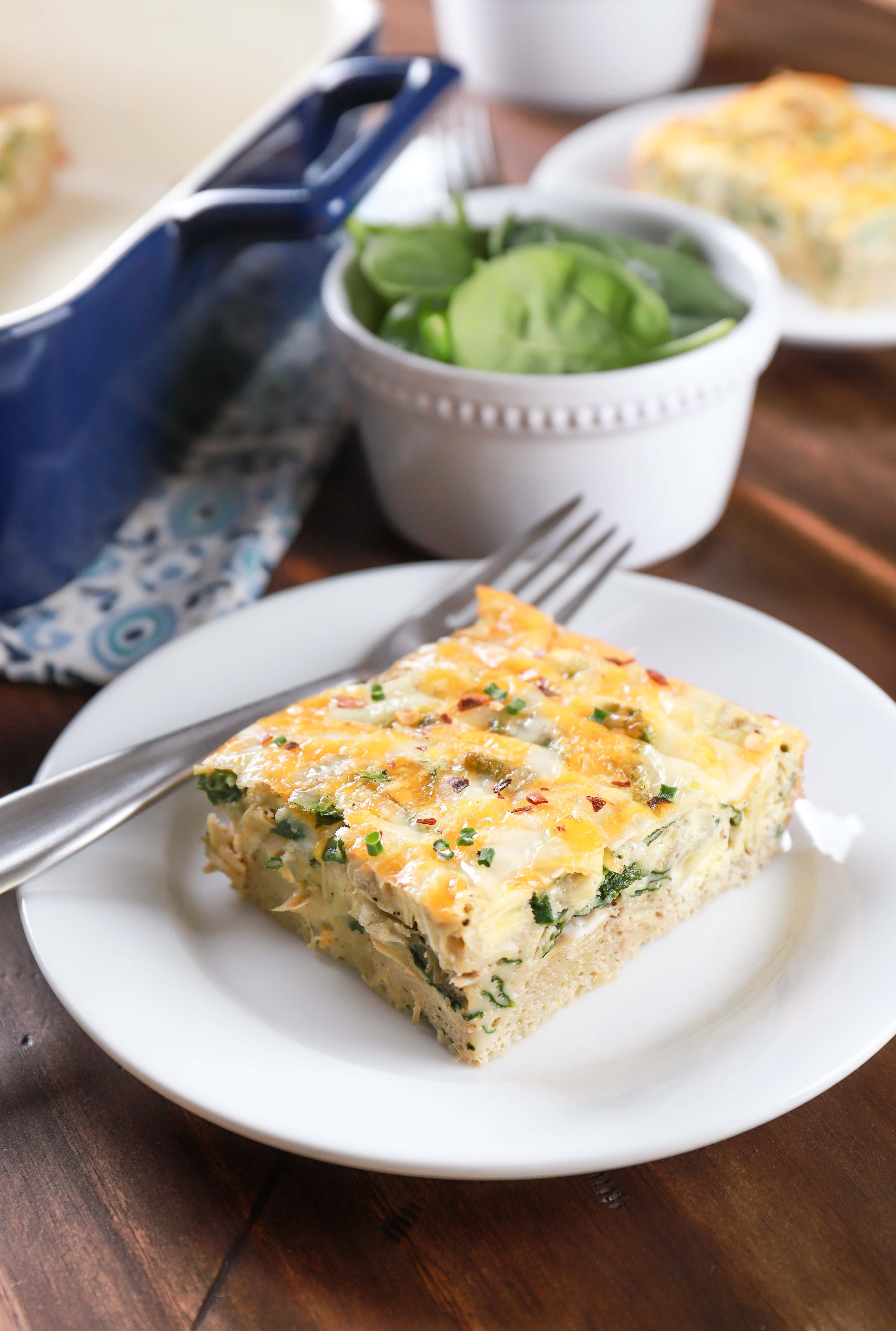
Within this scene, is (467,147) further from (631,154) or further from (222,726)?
(222,726)

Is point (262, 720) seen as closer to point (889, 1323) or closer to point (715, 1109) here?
point (715, 1109)

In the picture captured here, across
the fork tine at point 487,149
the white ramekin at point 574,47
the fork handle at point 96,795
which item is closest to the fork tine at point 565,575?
the fork handle at point 96,795

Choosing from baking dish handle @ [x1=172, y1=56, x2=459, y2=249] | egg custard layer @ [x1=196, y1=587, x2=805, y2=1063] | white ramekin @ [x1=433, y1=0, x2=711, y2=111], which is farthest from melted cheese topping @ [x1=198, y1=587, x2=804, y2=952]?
white ramekin @ [x1=433, y1=0, x2=711, y2=111]

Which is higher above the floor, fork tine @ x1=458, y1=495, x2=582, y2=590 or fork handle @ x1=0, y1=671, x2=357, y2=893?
fork handle @ x1=0, y1=671, x2=357, y2=893

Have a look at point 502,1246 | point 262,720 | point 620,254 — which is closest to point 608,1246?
point 502,1246

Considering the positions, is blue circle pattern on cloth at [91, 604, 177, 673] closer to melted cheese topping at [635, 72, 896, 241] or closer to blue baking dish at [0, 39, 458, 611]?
blue baking dish at [0, 39, 458, 611]

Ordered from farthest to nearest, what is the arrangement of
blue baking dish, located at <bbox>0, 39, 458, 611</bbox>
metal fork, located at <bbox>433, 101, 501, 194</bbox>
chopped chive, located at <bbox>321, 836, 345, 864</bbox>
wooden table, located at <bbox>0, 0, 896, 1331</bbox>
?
metal fork, located at <bbox>433, 101, 501, 194</bbox> < blue baking dish, located at <bbox>0, 39, 458, 611</bbox> < chopped chive, located at <bbox>321, 836, 345, 864</bbox> < wooden table, located at <bbox>0, 0, 896, 1331</bbox>

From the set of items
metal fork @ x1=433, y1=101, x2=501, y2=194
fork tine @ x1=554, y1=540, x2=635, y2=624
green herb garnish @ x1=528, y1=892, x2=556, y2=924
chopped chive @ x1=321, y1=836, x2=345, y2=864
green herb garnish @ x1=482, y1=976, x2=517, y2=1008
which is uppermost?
metal fork @ x1=433, y1=101, x2=501, y2=194

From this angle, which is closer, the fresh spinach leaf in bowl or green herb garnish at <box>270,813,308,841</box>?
green herb garnish at <box>270,813,308,841</box>

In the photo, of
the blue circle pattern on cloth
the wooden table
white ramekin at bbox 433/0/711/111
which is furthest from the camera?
white ramekin at bbox 433/0/711/111
